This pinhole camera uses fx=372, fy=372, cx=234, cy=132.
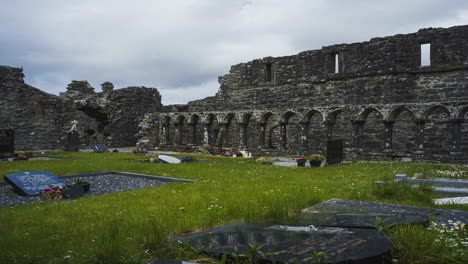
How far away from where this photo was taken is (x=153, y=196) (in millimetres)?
7273

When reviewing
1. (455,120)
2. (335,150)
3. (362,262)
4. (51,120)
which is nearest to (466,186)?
(362,262)

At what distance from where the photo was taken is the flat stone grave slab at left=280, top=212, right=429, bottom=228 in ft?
13.0

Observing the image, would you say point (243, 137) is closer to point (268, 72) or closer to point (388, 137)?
point (268, 72)

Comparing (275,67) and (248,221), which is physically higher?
(275,67)

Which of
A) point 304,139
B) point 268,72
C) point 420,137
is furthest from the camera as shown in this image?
point 268,72

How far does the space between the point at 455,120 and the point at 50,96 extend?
969 inches

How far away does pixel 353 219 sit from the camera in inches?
168

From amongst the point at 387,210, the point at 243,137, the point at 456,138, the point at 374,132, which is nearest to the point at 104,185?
the point at 387,210

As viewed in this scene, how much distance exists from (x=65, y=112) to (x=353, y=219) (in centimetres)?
2630

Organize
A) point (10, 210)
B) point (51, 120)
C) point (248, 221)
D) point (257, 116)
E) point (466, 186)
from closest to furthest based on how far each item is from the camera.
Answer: point (248, 221) < point (10, 210) < point (466, 186) < point (257, 116) < point (51, 120)

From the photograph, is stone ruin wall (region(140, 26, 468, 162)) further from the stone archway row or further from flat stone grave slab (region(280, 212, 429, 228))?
flat stone grave slab (region(280, 212, 429, 228))

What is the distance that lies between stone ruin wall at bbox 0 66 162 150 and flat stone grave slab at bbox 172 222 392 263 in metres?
24.6

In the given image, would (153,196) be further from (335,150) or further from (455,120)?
(455,120)

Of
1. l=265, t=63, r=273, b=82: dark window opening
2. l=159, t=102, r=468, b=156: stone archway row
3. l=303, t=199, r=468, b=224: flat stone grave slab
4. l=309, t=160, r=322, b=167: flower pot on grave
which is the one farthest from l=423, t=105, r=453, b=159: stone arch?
l=303, t=199, r=468, b=224: flat stone grave slab
